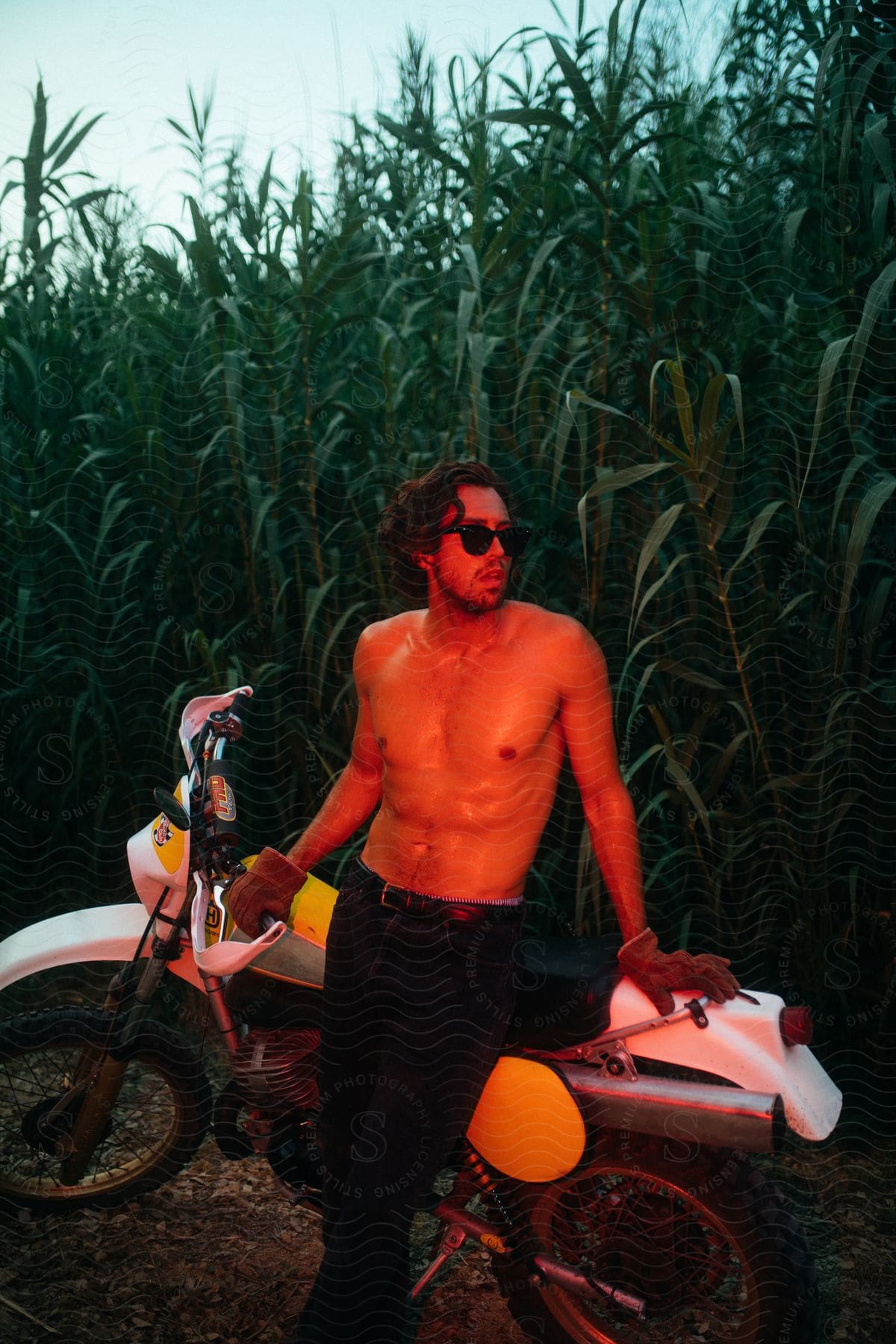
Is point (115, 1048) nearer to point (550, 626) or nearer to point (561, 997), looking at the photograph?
point (561, 997)

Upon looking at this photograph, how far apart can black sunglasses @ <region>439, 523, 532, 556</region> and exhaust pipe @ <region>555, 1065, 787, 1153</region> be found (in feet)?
2.65

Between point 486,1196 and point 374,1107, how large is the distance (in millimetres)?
274

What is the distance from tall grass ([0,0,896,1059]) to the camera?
7.88ft

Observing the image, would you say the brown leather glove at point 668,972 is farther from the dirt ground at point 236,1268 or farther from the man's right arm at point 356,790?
the dirt ground at point 236,1268

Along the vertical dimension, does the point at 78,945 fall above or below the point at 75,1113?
above

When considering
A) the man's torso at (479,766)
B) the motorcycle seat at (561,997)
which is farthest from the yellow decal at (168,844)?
the motorcycle seat at (561,997)

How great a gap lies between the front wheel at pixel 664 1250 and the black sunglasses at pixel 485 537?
0.92m

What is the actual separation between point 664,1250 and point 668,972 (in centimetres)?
43

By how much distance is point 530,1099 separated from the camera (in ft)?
5.66

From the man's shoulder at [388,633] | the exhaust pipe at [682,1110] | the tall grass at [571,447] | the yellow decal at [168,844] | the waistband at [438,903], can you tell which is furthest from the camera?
the tall grass at [571,447]

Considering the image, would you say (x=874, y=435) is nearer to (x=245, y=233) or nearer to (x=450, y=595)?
(x=450, y=595)

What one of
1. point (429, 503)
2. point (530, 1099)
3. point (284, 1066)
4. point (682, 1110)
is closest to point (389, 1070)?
point (530, 1099)

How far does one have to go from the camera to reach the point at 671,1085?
1685mm

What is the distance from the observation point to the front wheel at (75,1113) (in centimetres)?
216
